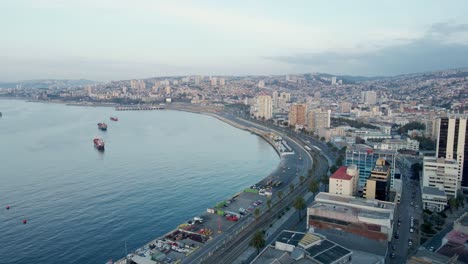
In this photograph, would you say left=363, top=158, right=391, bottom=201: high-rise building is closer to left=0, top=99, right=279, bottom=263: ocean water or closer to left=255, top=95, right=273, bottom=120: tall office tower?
left=0, top=99, right=279, bottom=263: ocean water

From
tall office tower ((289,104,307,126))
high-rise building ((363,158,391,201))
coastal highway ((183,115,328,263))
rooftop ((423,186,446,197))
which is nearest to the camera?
coastal highway ((183,115,328,263))

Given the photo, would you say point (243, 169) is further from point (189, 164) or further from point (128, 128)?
point (128, 128)

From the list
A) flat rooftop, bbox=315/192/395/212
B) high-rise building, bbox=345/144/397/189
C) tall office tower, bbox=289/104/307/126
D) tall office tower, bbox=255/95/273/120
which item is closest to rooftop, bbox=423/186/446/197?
high-rise building, bbox=345/144/397/189

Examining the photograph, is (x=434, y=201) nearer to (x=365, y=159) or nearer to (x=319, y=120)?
(x=365, y=159)

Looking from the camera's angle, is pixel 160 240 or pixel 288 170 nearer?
pixel 160 240

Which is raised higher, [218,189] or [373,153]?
[373,153]

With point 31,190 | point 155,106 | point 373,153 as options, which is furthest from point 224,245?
point 155,106
